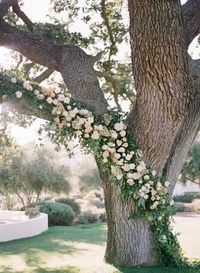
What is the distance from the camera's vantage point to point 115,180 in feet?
22.7

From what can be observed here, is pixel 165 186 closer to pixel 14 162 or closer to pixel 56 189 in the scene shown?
pixel 14 162

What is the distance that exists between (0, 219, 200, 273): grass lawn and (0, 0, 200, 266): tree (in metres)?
0.70

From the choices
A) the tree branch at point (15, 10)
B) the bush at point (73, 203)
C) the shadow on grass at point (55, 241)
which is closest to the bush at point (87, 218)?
the bush at point (73, 203)

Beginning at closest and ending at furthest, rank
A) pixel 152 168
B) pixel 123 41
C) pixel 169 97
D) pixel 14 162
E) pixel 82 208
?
pixel 169 97
pixel 152 168
pixel 123 41
pixel 14 162
pixel 82 208

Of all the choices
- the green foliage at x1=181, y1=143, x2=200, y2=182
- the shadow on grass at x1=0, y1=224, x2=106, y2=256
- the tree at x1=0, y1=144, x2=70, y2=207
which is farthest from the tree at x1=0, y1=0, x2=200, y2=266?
the green foliage at x1=181, y1=143, x2=200, y2=182

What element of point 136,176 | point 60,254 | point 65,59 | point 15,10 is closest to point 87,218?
point 60,254

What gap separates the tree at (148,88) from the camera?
638 cm

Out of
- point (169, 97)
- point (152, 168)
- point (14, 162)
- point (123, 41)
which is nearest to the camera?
point (169, 97)

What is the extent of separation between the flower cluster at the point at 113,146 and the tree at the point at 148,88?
0.31 m

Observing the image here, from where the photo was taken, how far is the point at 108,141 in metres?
6.85

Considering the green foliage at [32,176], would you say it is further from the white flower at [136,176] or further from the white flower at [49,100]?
the white flower at [136,176]

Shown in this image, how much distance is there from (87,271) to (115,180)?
5.01 feet


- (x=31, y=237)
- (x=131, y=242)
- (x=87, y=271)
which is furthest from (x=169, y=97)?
(x=31, y=237)

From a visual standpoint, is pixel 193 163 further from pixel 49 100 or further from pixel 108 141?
pixel 49 100
